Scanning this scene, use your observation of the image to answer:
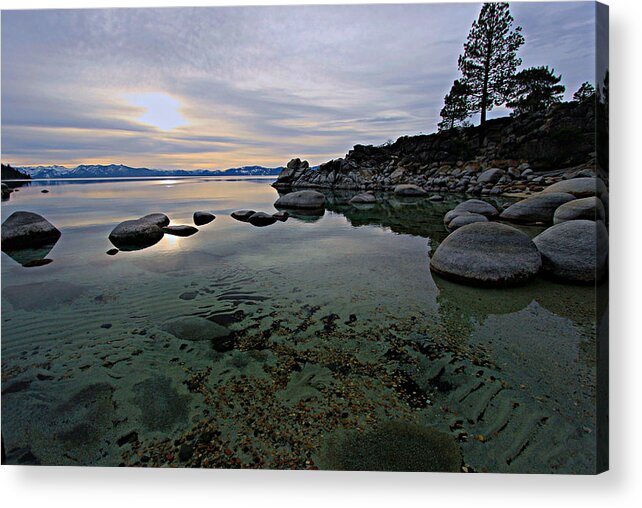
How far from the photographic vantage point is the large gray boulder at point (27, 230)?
764 centimetres

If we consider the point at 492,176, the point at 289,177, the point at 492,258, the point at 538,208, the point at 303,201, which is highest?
the point at 289,177

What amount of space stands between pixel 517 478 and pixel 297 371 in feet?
6.48

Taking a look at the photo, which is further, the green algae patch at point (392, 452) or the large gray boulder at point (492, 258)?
the large gray boulder at point (492, 258)

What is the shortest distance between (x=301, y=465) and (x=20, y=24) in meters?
5.33

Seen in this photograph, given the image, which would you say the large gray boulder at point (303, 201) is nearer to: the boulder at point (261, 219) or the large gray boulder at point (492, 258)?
the boulder at point (261, 219)

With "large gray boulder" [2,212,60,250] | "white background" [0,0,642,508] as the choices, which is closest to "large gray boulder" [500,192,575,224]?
"white background" [0,0,642,508]

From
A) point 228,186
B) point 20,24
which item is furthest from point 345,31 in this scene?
point 228,186

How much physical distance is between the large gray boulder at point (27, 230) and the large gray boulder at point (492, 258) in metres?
9.14

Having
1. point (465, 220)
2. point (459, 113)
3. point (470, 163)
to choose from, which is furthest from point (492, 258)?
point (470, 163)

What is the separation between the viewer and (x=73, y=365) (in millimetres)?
3467

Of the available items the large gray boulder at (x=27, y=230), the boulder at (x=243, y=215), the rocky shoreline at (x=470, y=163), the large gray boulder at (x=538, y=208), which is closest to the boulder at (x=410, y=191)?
the rocky shoreline at (x=470, y=163)

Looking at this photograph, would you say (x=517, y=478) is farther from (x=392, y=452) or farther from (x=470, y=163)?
(x=470, y=163)

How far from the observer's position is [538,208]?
10812mm

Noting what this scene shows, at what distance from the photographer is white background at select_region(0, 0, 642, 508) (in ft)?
8.76
